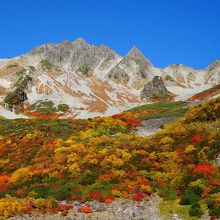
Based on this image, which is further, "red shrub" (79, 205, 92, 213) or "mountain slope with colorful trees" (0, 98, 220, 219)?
"mountain slope with colorful trees" (0, 98, 220, 219)

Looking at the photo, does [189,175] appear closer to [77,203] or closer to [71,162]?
[77,203]

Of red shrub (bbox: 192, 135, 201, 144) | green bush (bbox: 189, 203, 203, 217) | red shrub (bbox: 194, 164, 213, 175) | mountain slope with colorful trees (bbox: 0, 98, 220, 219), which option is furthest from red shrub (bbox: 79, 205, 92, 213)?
red shrub (bbox: 192, 135, 201, 144)

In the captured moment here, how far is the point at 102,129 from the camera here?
66188 mm

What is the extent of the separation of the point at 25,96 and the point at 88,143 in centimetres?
14529

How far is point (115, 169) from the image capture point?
4112 cm

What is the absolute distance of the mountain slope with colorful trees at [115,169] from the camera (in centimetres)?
3425

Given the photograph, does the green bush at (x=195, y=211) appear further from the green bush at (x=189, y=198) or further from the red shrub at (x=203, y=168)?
the red shrub at (x=203, y=168)

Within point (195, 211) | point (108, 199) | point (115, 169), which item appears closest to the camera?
point (195, 211)

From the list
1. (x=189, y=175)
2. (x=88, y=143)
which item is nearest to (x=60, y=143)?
(x=88, y=143)

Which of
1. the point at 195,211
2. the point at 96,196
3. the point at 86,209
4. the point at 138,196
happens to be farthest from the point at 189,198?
the point at 86,209

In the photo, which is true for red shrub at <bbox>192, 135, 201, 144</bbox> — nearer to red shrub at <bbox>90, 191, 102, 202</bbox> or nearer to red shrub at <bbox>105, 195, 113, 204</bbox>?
red shrub at <bbox>105, 195, 113, 204</bbox>

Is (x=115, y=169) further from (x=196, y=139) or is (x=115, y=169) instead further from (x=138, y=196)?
(x=196, y=139)

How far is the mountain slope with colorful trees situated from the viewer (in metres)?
34.2

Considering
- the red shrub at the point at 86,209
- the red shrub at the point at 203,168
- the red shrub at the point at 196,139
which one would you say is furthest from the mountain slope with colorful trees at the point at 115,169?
the red shrub at the point at 86,209
